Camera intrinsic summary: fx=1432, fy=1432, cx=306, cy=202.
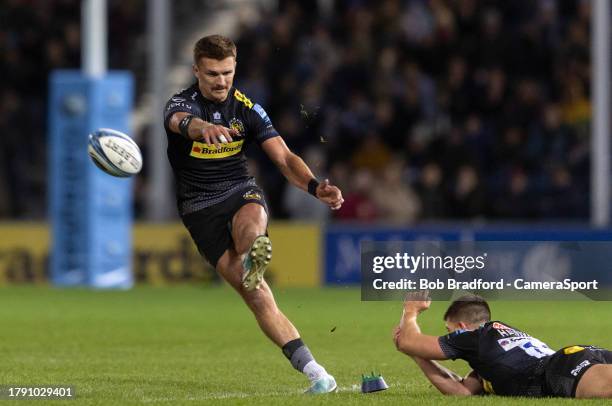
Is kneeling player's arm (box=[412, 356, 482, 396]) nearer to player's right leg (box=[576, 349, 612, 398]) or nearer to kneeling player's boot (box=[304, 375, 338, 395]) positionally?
kneeling player's boot (box=[304, 375, 338, 395])

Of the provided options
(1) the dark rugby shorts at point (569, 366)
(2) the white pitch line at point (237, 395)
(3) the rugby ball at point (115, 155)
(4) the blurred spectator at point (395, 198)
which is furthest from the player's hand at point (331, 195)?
(4) the blurred spectator at point (395, 198)

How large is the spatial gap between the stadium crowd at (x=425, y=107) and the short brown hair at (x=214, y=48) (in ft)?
36.6

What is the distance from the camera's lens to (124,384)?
9297 mm

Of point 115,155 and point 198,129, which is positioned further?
point 115,155

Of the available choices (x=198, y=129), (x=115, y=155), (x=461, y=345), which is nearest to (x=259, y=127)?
(x=198, y=129)

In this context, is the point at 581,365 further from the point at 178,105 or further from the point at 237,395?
the point at 178,105

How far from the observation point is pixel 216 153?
9055 millimetres

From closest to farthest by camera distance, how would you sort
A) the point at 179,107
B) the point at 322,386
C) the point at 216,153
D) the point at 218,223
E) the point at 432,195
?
the point at 322,386
the point at 179,107
the point at 218,223
the point at 216,153
the point at 432,195

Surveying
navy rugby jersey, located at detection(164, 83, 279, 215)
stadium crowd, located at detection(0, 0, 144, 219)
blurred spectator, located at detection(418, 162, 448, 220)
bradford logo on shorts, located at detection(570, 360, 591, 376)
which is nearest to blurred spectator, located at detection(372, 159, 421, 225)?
blurred spectator, located at detection(418, 162, 448, 220)

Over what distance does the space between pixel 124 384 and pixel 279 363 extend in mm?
1830

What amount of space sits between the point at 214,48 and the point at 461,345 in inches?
91.5

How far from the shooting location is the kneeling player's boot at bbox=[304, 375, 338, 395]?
859cm

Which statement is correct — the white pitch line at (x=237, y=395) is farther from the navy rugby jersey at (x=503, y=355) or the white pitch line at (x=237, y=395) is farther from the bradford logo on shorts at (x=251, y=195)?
the bradford logo on shorts at (x=251, y=195)

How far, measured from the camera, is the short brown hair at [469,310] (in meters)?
8.36
